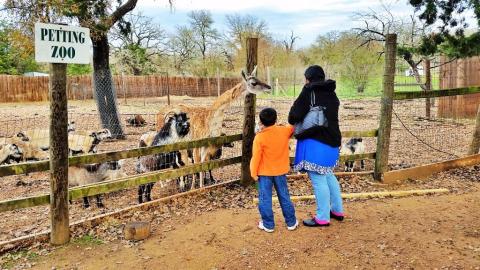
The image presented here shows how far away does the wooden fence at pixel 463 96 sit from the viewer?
50.8ft

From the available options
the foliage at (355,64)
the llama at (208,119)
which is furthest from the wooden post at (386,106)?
the foliage at (355,64)

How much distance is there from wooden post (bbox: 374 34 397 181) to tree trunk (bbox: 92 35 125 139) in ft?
29.6

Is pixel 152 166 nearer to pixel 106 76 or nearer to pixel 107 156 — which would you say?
pixel 107 156

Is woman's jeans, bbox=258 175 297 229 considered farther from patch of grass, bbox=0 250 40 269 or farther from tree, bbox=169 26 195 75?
tree, bbox=169 26 195 75

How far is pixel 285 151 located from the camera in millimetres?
4656

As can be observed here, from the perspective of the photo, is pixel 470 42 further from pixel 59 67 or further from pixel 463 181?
pixel 59 67

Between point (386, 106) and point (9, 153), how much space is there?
6704 millimetres

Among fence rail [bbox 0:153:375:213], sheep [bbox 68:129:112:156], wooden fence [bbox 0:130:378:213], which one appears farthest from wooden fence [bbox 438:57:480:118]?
sheep [bbox 68:129:112:156]

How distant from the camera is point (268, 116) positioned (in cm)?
455

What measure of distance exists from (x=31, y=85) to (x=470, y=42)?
2787 cm

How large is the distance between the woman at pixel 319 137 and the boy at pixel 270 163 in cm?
19

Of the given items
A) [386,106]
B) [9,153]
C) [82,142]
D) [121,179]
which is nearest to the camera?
[121,179]

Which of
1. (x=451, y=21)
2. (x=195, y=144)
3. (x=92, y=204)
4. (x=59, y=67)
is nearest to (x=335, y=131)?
(x=195, y=144)

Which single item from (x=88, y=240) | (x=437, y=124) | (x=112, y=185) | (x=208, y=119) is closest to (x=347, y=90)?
A: (x=437, y=124)
